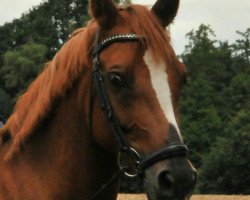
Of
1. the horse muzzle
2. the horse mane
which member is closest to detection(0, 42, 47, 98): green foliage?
the horse mane

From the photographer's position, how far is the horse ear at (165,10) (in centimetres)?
499

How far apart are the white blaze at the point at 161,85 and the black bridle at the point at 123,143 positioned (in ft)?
0.63

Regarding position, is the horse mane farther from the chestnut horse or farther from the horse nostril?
the horse nostril

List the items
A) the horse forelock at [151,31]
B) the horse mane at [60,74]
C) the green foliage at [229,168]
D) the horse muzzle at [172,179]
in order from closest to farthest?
the horse muzzle at [172,179], the horse forelock at [151,31], the horse mane at [60,74], the green foliage at [229,168]

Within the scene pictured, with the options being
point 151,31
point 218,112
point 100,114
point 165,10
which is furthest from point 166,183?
point 218,112

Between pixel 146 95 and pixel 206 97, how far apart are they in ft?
269

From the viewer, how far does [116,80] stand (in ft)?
14.7

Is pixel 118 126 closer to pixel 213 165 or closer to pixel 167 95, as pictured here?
pixel 167 95

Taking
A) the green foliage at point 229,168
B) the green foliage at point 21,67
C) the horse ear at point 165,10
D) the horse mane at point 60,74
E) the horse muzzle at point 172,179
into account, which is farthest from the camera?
the green foliage at point 21,67

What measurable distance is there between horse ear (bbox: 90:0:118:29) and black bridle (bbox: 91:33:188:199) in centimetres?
16

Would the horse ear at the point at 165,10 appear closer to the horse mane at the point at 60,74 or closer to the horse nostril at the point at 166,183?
the horse mane at the point at 60,74

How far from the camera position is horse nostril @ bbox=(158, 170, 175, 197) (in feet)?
13.5

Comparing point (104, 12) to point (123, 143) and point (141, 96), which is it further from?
point (123, 143)

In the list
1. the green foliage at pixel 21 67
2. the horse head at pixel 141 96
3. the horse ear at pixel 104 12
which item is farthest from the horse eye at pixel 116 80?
the green foliage at pixel 21 67
